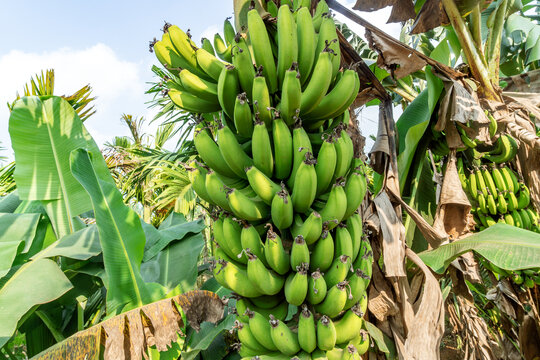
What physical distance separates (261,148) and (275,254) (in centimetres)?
35

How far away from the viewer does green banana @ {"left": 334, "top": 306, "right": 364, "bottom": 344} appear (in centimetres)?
112

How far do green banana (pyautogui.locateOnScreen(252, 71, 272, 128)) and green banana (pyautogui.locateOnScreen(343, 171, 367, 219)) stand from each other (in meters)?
0.38

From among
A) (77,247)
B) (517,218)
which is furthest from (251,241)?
(517,218)

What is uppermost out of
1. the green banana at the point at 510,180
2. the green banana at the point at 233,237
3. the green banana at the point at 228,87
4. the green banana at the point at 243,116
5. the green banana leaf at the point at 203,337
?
the green banana at the point at 228,87

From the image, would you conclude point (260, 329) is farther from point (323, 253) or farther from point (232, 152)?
point (232, 152)

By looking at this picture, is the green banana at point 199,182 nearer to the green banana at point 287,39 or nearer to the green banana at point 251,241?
the green banana at point 251,241

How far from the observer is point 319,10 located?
1.48 metres


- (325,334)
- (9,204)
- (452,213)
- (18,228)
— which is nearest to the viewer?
(325,334)

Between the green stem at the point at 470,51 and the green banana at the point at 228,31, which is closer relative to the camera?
the green banana at the point at 228,31

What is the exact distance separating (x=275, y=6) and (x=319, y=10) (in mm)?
201

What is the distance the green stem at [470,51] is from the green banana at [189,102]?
1583mm

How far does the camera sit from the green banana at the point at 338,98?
123 centimetres

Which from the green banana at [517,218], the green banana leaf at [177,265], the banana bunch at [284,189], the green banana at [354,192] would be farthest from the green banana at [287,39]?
the green banana at [517,218]

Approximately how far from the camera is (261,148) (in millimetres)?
1129
